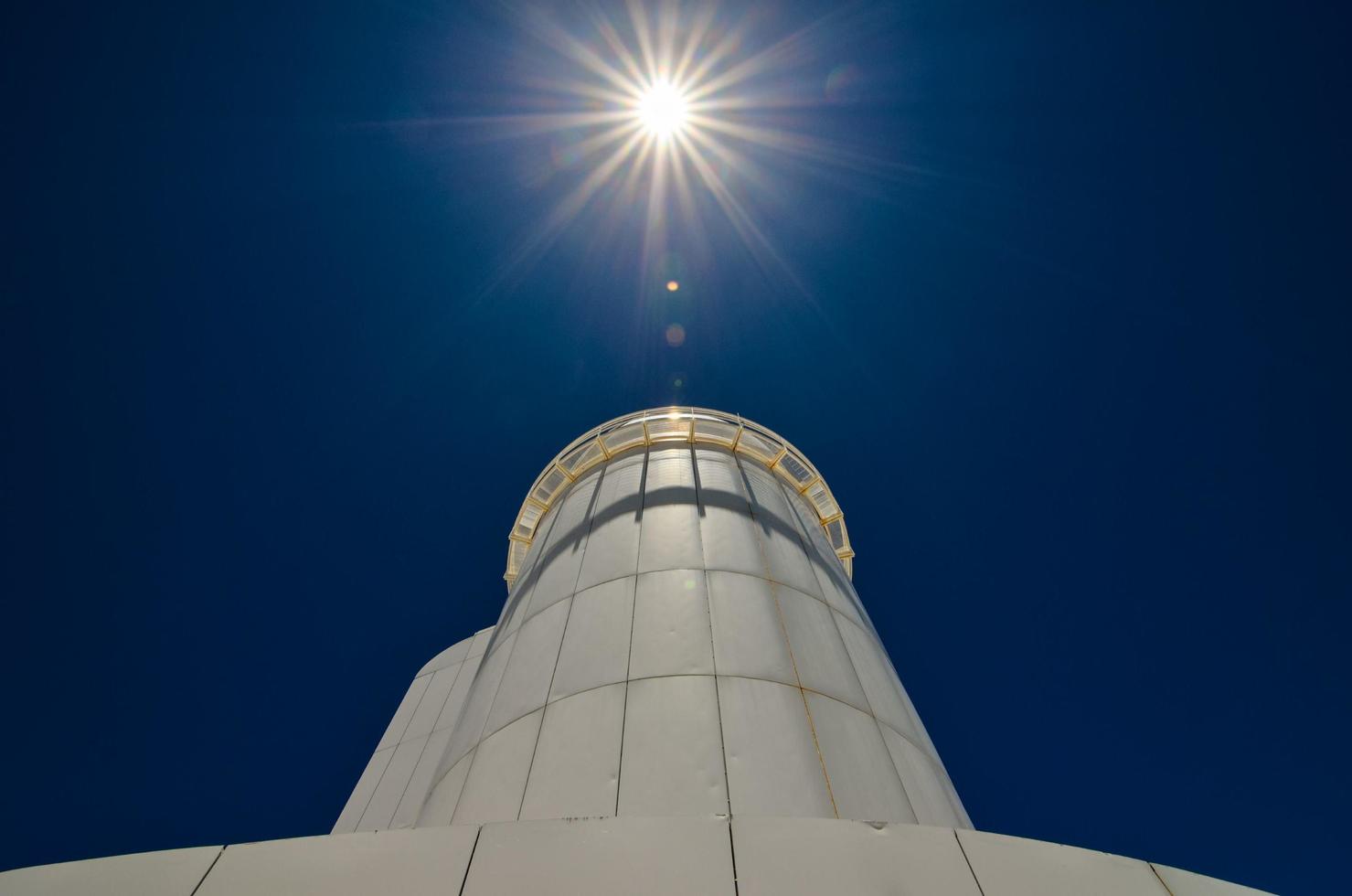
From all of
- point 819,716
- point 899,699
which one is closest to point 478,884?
point 819,716

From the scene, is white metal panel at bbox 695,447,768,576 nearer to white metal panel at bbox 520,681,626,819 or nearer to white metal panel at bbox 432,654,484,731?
white metal panel at bbox 520,681,626,819

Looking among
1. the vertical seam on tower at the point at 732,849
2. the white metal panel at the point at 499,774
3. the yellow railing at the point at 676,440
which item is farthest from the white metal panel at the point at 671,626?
the yellow railing at the point at 676,440

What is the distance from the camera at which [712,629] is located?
1043cm

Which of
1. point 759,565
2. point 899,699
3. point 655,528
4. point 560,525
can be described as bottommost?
point 899,699

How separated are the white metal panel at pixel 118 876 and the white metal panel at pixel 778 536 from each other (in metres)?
9.41

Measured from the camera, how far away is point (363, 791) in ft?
68.4

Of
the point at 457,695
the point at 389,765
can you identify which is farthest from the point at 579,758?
the point at 389,765

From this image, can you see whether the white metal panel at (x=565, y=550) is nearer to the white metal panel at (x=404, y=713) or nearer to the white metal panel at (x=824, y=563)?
the white metal panel at (x=824, y=563)

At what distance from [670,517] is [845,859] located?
9118 millimetres

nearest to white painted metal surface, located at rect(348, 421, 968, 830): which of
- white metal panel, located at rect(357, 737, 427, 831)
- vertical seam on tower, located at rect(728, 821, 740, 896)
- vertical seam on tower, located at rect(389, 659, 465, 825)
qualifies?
vertical seam on tower, located at rect(728, 821, 740, 896)

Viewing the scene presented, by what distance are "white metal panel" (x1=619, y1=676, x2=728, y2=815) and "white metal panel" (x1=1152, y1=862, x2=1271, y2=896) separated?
429cm

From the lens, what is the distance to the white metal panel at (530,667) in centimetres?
1016

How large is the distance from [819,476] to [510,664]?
1144 centimetres

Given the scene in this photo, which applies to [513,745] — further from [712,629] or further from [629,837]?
[629,837]
